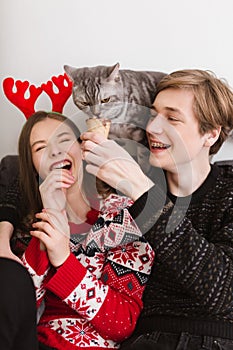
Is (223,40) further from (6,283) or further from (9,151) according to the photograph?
(6,283)

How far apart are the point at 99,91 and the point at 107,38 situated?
0.33m

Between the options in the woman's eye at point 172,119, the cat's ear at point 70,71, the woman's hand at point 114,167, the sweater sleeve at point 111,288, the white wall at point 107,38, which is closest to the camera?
the woman's hand at point 114,167

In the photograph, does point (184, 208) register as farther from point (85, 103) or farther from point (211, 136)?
point (85, 103)

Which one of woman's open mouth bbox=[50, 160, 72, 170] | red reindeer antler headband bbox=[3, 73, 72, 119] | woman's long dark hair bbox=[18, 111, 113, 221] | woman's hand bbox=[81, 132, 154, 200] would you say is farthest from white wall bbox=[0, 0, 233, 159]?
woman's hand bbox=[81, 132, 154, 200]

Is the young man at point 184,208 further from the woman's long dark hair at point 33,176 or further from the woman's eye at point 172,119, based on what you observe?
the woman's long dark hair at point 33,176

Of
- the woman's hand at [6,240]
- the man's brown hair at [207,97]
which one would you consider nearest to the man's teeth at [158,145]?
the man's brown hair at [207,97]

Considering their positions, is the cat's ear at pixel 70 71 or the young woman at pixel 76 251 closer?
the young woman at pixel 76 251

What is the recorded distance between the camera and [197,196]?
139 cm

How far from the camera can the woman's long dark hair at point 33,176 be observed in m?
1.49

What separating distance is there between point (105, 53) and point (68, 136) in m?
0.50

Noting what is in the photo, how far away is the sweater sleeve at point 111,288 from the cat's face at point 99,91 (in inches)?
17.1

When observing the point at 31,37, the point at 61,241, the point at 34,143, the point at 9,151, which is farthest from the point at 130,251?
the point at 31,37

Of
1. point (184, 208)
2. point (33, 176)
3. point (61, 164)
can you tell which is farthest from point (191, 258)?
point (33, 176)

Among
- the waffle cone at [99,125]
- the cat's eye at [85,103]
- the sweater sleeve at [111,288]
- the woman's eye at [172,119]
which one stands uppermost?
the woman's eye at [172,119]
